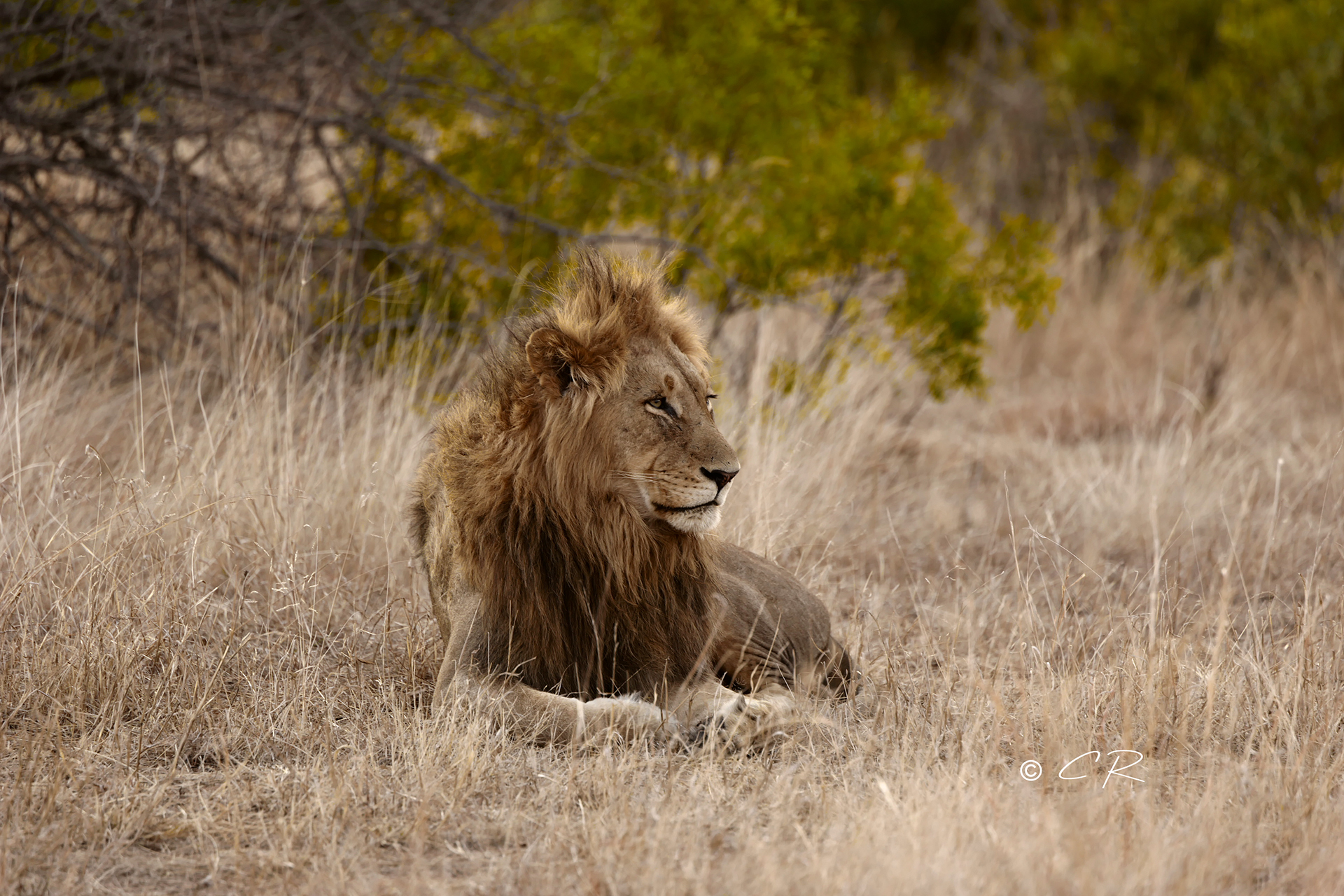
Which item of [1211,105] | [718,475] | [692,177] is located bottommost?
[718,475]

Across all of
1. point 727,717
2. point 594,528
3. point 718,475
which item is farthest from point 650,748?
point 718,475

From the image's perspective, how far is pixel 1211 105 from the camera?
12.4 metres

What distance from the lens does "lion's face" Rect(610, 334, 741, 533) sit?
3623mm

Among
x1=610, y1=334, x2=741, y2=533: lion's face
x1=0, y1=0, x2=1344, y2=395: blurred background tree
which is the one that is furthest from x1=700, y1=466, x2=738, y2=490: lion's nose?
x1=0, y1=0, x2=1344, y2=395: blurred background tree

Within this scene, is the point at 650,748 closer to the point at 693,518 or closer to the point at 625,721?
the point at 625,721

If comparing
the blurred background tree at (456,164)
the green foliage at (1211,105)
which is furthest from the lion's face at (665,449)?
the green foliage at (1211,105)

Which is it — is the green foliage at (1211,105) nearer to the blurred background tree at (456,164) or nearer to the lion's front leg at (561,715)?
the blurred background tree at (456,164)

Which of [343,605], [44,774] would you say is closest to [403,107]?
[343,605]

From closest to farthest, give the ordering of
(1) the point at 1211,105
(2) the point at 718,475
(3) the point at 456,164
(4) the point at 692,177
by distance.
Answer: (2) the point at 718,475, (3) the point at 456,164, (4) the point at 692,177, (1) the point at 1211,105

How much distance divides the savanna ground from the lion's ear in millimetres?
963

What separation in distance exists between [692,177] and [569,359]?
15.3 ft

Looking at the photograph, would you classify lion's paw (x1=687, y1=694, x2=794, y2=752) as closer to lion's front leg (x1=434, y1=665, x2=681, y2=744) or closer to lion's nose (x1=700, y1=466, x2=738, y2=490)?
lion's front leg (x1=434, y1=665, x2=681, y2=744)

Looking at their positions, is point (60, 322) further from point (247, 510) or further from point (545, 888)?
point (545, 888)

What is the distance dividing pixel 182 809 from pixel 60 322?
4024 mm
